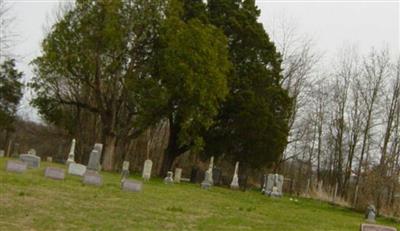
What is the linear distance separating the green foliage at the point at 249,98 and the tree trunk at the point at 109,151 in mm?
5566

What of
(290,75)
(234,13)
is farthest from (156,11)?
(290,75)

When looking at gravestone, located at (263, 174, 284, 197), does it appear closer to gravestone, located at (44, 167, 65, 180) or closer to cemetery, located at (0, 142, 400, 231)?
cemetery, located at (0, 142, 400, 231)

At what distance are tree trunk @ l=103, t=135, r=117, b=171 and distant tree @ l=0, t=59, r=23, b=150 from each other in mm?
14605

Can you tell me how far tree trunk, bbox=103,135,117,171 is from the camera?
3020 centimetres

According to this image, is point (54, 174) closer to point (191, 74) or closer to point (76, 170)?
point (76, 170)

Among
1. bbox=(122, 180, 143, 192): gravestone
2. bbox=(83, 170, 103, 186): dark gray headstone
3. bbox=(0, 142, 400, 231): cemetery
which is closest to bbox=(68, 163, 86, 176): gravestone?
bbox=(0, 142, 400, 231): cemetery

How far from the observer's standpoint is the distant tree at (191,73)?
94.3 ft

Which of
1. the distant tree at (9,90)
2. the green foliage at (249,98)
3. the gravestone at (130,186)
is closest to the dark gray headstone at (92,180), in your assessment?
the gravestone at (130,186)

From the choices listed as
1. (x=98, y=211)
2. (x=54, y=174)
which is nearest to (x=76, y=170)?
(x=54, y=174)

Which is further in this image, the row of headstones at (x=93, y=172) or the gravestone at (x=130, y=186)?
the row of headstones at (x=93, y=172)

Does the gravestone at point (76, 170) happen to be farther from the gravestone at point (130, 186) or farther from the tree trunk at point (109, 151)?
the tree trunk at point (109, 151)

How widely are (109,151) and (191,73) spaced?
251 inches

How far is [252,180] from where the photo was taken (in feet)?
141

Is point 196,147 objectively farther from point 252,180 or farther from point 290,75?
point 290,75
